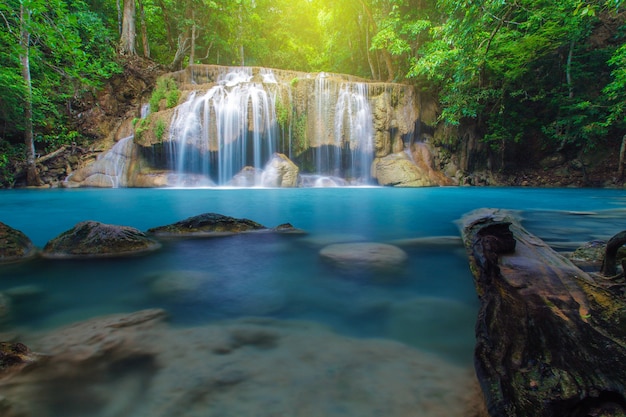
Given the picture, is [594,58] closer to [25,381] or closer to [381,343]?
[381,343]

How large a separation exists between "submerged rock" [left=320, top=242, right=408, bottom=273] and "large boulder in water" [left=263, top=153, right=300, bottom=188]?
35.4 ft

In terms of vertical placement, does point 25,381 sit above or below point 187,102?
below

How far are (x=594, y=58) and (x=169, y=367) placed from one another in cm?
1852

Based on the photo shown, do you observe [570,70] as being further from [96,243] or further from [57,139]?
[57,139]

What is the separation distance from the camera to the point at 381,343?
149 cm

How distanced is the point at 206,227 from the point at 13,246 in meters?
1.84

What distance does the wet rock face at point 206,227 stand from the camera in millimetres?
3986

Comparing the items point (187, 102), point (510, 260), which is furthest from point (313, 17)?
point (510, 260)

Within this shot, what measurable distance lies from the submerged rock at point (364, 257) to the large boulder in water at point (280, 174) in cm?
1080

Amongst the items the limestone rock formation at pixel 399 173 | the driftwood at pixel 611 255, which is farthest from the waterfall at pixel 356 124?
the driftwood at pixel 611 255

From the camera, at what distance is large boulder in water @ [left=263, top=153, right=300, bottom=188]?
14.1 m

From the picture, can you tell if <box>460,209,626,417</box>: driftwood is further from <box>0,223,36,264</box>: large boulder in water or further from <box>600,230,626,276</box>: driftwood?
<box>0,223,36,264</box>: large boulder in water

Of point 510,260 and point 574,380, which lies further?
point 510,260

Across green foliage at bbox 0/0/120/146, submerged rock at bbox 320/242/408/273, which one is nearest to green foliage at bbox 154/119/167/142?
green foliage at bbox 0/0/120/146
